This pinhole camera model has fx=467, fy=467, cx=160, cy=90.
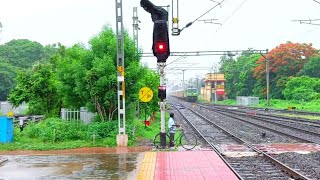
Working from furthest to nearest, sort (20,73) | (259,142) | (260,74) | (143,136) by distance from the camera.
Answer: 1. (260,74)
2. (20,73)
3. (143,136)
4. (259,142)

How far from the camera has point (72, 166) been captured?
47.8 ft

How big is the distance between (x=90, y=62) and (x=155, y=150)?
6524mm

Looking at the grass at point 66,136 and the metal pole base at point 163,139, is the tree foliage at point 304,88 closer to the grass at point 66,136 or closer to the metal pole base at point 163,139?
the grass at point 66,136

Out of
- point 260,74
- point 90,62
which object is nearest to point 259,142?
point 90,62

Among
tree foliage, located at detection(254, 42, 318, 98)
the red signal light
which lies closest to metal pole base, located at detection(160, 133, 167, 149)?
the red signal light

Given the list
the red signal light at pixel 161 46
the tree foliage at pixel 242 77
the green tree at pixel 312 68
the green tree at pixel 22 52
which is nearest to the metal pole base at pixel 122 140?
the red signal light at pixel 161 46

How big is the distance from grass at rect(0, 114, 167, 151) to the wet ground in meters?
1.01

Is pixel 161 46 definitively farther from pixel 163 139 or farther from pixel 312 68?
pixel 312 68

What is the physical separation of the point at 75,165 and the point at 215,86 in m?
86.1

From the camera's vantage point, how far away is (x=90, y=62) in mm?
22641

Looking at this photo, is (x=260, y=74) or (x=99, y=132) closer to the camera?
(x=99, y=132)

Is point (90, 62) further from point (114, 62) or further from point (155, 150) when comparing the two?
point (155, 150)

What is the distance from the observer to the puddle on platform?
12.8 meters

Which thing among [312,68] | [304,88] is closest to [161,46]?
[304,88]
